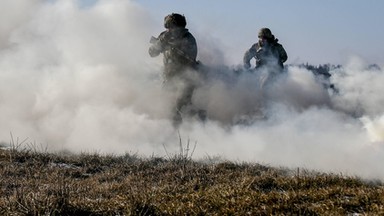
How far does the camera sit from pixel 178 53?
620 inches

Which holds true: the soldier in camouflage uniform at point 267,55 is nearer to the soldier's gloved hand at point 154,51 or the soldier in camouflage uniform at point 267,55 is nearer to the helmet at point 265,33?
the helmet at point 265,33

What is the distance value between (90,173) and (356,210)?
6.16 m

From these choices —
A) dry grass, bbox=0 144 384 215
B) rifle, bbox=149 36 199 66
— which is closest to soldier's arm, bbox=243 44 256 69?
rifle, bbox=149 36 199 66

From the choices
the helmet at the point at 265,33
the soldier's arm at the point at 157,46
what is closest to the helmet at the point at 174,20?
the soldier's arm at the point at 157,46

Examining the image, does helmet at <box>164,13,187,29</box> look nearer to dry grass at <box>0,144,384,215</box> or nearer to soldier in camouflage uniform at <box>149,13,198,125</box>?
soldier in camouflage uniform at <box>149,13,198,125</box>

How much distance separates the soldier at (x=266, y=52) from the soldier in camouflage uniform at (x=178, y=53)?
3409mm

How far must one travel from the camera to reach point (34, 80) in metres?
18.2

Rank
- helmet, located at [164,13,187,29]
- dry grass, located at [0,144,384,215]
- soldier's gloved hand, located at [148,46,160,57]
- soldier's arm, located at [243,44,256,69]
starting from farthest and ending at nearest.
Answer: soldier's arm, located at [243,44,256,69], soldier's gloved hand, located at [148,46,160,57], helmet, located at [164,13,187,29], dry grass, located at [0,144,384,215]

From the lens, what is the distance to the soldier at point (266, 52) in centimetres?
1875

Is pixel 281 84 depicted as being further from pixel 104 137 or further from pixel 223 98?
pixel 104 137

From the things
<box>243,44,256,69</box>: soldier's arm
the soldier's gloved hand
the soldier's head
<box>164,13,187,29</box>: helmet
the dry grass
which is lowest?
the dry grass

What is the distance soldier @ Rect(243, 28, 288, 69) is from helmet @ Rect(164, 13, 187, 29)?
3.78 meters

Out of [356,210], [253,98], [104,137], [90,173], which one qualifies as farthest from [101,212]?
[253,98]

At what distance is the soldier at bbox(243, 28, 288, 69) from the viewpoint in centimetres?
1875
